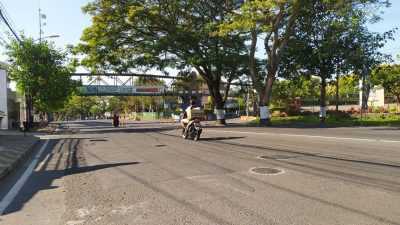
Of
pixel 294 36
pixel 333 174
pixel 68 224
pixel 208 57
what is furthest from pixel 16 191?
pixel 294 36

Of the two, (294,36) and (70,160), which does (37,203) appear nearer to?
(70,160)

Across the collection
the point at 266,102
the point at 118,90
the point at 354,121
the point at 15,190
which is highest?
the point at 118,90

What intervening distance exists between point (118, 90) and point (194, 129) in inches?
2046

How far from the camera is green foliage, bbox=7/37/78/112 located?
35.0 metres

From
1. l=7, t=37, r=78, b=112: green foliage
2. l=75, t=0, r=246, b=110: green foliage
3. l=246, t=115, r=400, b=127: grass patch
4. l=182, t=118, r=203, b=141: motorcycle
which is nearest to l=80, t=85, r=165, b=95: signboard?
l=7, t=37, r=78, b=112: green foliage

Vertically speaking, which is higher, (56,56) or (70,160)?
(56,56)

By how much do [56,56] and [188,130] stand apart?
23.8m

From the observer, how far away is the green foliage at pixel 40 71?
3497cm

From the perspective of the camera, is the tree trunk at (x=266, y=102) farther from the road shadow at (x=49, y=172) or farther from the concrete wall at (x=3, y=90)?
the concrete wall at (x=3, y=90)

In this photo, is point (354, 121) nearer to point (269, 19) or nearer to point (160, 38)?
point (269, 19)

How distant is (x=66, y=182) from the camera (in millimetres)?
8266

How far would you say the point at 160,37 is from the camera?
33812 mm

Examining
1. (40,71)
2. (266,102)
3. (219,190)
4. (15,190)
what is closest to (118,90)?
(40,71)

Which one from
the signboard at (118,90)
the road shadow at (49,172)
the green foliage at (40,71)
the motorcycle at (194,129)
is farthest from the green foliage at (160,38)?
the signboard at (118,90)
